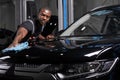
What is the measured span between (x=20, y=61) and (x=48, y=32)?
9.84 feet

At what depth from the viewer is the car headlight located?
382 centimetres

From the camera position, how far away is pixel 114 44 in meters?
4.04

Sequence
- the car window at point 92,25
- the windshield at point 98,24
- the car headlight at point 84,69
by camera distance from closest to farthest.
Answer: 1. the car headlight at point 84,69
2. the windshield at point 98,24
3. the car window at point 92,25

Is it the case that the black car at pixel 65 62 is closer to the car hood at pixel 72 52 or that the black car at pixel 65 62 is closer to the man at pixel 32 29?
the car hood at pixel 72 52

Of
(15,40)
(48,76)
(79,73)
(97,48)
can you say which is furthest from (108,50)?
(15,40)

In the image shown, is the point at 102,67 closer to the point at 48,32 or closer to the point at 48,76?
the point at 48,76

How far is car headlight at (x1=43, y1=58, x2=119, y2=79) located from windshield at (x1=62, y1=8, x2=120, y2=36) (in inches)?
56.3

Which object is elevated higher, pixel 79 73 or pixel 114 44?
pixel 114 44

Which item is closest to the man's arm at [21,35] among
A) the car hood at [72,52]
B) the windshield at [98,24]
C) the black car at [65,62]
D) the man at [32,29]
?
the man at [32,29]

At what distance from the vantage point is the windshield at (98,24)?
214 inches

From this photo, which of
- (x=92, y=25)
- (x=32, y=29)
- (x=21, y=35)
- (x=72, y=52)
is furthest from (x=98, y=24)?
(x=72, y=52)

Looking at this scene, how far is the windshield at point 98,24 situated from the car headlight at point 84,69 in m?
1.43

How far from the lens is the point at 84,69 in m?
3.86

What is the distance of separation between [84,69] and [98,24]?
204 cm
